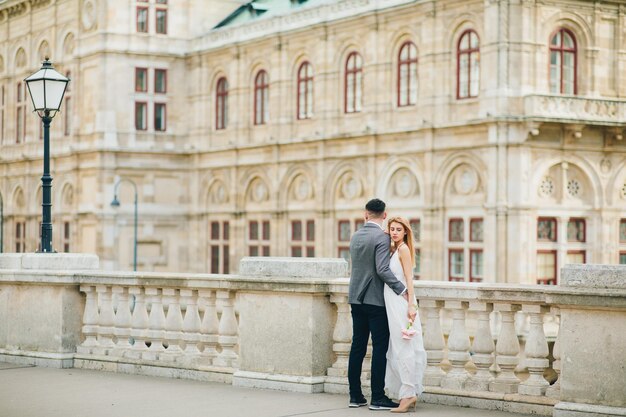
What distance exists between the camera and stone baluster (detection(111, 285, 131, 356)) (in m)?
14.2

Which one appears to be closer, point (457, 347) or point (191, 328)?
point (457, 347)

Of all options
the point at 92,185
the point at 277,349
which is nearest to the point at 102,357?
the point at 277,349

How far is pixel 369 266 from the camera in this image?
1123 centimetres

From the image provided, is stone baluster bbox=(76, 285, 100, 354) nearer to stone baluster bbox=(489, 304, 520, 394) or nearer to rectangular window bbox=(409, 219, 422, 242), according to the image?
stone baluster bbox=(489, 304, 520, 394)

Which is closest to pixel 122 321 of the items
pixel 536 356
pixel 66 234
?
pixel 536 356

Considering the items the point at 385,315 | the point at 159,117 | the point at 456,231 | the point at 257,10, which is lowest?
the point at 385,315

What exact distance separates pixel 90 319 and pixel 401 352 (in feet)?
16.0

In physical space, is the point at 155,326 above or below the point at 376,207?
below

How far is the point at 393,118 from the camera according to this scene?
41.9m

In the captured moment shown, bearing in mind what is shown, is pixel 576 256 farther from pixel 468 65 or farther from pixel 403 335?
pixel 403 335

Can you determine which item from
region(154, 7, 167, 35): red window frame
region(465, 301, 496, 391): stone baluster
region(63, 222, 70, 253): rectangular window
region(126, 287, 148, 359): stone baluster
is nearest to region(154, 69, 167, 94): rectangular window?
region(154, 7, 167, 35): red window frame

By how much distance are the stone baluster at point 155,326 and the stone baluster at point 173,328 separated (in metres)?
0.12

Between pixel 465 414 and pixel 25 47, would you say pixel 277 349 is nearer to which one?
pixel 465 414

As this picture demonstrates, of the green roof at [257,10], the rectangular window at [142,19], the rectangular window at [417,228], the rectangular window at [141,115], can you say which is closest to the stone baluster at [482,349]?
the rectangular window at [417,228]
